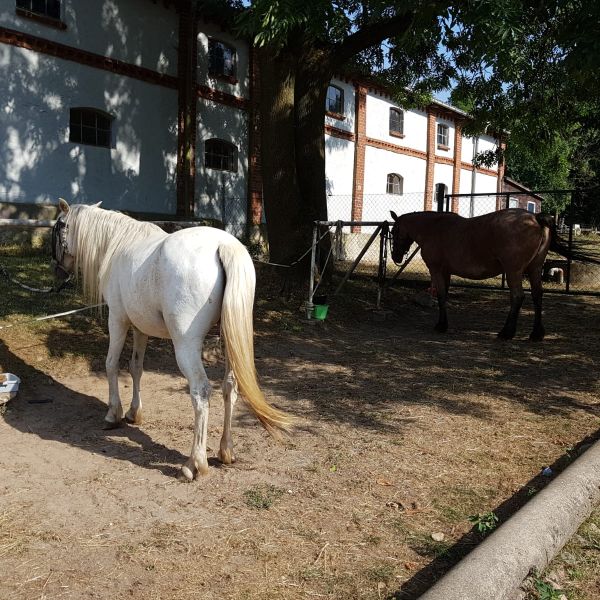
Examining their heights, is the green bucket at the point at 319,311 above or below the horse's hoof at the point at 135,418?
above

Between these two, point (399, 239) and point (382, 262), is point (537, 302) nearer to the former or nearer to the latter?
point (399, 239)

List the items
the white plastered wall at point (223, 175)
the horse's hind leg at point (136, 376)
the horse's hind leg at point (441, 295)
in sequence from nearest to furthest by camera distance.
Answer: the horse's hind leg at point (136, 376) < the horse's hind leg at point (441, 295) < the white plastered wall at point (223, 175)

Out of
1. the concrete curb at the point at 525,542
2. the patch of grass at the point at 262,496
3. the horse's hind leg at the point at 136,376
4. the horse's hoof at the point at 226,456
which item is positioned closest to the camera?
the concrete curb at the point at 525,542

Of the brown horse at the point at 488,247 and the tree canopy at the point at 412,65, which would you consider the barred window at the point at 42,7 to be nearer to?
the tree canopy at the point at 412,65

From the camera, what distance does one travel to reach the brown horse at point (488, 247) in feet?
26.7

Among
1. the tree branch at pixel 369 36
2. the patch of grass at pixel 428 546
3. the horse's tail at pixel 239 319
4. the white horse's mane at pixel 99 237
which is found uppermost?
the tree branch at pixel 369 36

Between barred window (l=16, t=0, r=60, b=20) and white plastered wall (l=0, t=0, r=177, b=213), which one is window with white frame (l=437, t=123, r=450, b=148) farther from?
barred window (l=16, t=0, r=60, b=20)

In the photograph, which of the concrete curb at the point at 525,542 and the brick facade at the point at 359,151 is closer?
the concrete curb at the point at 525,542

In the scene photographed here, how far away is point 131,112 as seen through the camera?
14.1 meters

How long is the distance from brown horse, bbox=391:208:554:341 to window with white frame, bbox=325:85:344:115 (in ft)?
35.9

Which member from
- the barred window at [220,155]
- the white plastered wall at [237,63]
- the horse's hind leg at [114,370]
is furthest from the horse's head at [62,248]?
the white plastered wall at [237,63]

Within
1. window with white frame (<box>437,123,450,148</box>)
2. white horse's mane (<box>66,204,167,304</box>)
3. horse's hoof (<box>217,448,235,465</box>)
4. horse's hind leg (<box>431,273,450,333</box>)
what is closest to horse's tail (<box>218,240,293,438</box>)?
horse's hoof (<box>217,448,235,465</box>)

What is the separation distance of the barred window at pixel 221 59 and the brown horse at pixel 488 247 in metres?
8.83

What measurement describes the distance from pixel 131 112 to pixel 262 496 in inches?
501
